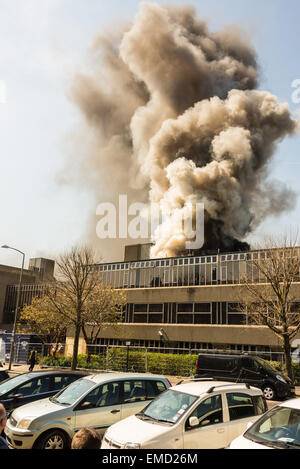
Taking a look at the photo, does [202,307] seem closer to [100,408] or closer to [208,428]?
[100,408]

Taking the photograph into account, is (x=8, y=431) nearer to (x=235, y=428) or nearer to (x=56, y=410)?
(x=56, y=410)

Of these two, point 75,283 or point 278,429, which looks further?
point 75,283

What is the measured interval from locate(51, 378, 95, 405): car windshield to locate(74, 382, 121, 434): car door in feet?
0.81

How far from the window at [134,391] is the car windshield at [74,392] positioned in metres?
0.78

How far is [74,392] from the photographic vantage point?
328 inches

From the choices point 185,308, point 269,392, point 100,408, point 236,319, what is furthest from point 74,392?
point 185,308

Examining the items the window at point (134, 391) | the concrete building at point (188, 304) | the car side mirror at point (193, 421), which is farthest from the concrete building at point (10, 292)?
the car side mirror at point (193, 421)

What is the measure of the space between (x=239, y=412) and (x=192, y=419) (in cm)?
135

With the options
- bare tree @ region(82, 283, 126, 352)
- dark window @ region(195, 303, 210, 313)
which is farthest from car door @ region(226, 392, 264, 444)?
dark window @ region(195, 303, 210, 313)

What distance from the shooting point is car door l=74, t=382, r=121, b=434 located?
7.62m

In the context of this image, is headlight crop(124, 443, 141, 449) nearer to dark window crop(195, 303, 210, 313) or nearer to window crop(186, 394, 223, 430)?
window crop(186, 394, 223, 430)

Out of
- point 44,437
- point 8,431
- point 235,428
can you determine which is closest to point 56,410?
point 44,437

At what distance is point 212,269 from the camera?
98.9 feet

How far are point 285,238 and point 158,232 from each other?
3209cm
